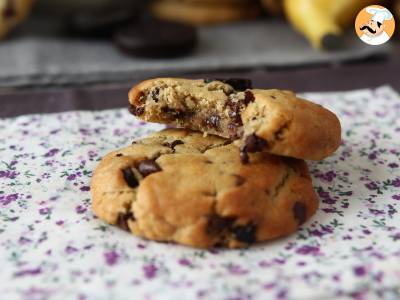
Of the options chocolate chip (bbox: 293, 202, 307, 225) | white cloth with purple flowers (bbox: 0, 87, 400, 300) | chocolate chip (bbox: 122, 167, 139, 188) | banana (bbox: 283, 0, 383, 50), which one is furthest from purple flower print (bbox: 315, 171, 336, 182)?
banana (bbox: 283, 0, 383, 50)

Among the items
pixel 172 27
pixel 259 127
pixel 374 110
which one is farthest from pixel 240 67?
pixel 259 127

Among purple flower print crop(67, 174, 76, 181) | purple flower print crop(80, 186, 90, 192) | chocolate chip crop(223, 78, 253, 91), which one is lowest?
purple flower print crop(80, 186, 90, 192)

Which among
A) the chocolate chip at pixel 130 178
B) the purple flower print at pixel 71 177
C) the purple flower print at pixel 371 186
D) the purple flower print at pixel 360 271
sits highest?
the chocolate chip at pixel 130 178

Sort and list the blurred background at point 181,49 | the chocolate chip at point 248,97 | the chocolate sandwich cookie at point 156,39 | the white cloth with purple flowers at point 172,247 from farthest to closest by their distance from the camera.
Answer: the chocolate sandwich cookie at point 156,39 < the blurred background at point 181,49 < the chocolate chip at point 248,97 < the white cloth with purple flowers at point 172,247

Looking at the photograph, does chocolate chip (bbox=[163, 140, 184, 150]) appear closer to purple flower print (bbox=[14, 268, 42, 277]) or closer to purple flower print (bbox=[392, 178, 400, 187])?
purple flower print (bbox=[14, 268, 42, 277])

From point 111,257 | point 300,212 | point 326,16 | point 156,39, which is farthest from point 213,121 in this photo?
point 326,16

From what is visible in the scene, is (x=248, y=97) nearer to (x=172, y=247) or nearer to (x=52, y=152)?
(x=172, y=247)

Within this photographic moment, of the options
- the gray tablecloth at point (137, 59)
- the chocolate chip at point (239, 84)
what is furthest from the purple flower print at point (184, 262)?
the gray tablecloth at point (137, 59)

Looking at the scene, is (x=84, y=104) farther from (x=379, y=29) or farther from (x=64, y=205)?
(x=379, y=29)

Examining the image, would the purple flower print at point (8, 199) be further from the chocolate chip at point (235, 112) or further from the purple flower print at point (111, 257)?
the chocolate chip at point (235, 112)
